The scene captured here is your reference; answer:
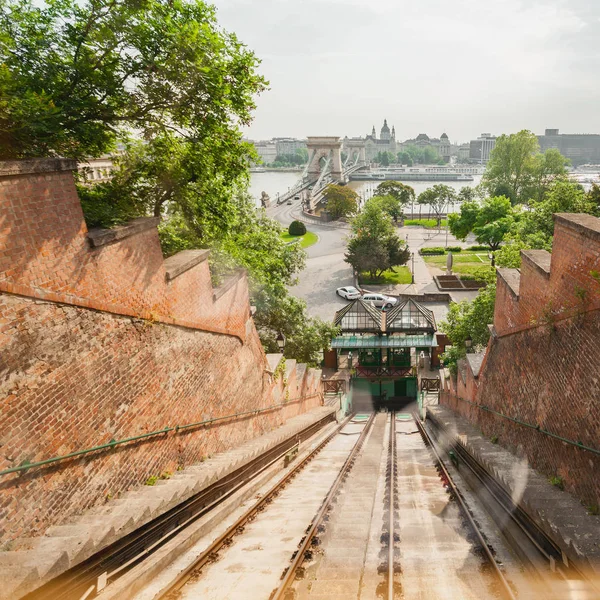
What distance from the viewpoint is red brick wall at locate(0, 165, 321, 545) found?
3924 mm

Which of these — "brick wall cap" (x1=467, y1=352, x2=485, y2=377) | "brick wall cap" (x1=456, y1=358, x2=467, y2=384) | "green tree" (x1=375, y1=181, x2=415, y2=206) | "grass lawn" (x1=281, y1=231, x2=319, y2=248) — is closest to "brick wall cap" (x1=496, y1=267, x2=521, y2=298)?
"brick wall cap" (x1=467, y1=352, x2=485, y2=377)

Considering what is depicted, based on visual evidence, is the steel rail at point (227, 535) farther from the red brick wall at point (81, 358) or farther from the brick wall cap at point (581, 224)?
the brick wall cap at point (581, 224)

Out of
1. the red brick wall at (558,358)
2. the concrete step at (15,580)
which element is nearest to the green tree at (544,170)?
the red brick wall at (558,358)

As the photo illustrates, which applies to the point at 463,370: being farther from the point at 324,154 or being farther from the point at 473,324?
the point at 324,154

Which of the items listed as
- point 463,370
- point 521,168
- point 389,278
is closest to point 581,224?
point 463,370

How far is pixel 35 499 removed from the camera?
402cm

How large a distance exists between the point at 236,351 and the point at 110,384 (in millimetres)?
4392

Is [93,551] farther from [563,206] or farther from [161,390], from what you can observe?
[563,206]

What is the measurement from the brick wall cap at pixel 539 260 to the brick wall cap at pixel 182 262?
559cm

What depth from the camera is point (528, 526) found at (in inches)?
214

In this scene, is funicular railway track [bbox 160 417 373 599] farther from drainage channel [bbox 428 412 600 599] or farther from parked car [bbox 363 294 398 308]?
parked car [bbox 363 294 398 308]

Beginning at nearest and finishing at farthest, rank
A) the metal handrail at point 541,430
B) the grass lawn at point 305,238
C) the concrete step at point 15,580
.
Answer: the concrete step at point 15,580 < the metal handrail at point 541,430 < the grass lawn at point 305,238

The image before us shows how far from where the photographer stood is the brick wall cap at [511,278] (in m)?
8.33

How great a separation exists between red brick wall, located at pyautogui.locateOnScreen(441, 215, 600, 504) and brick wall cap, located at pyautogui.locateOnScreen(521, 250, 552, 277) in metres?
0.02
